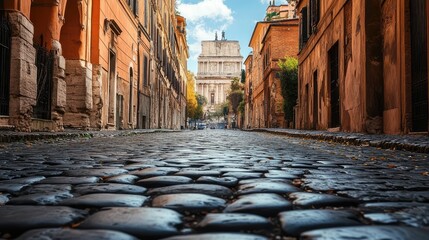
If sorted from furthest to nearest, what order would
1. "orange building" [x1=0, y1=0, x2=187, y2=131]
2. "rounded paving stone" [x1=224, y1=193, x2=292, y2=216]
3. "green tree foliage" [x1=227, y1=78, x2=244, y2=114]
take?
1. "green tree foliage" [x1=227, y1=78, x2=244, y2=114]
2. "orange building" [x1=0, y1=0, x2=187, y2=131]
3. "rounded paving stone" [x1=224, y1=193, x2=292, y2=216]

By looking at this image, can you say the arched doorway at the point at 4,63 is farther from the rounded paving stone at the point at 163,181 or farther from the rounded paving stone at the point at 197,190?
the rounded paving stone at the point at 197,190

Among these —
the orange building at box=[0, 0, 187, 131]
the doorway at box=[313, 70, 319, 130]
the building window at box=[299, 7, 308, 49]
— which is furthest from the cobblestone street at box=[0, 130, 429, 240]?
the building window at box=[299, 7, 308, 49]

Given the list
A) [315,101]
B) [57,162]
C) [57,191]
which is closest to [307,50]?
[315,101]

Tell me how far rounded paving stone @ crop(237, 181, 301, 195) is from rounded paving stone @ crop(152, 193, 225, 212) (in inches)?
10.7

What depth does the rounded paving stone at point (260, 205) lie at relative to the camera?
1728mm

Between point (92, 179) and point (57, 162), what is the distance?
1.31m

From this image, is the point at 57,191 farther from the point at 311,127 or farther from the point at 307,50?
the point at 307,50

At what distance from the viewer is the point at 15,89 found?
8.02 metres

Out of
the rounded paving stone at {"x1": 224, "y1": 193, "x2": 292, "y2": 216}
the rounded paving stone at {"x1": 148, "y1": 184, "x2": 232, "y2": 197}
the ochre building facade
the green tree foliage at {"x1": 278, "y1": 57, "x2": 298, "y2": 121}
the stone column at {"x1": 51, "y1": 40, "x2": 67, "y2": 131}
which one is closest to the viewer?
the rounded paving stone at {"x1": 224, "y1": 193, "x2": 292, "y2": 216}

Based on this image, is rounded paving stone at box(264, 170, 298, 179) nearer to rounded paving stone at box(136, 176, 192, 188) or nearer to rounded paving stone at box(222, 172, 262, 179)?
rounded paving stone at box(222, 172, 262, 179)

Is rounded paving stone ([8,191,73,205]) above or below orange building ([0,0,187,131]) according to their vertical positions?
below

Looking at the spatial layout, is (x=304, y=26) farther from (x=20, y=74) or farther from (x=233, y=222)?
(x=233, y=222)

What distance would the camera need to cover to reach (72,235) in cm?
134

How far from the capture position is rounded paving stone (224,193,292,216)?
173 centimetres
